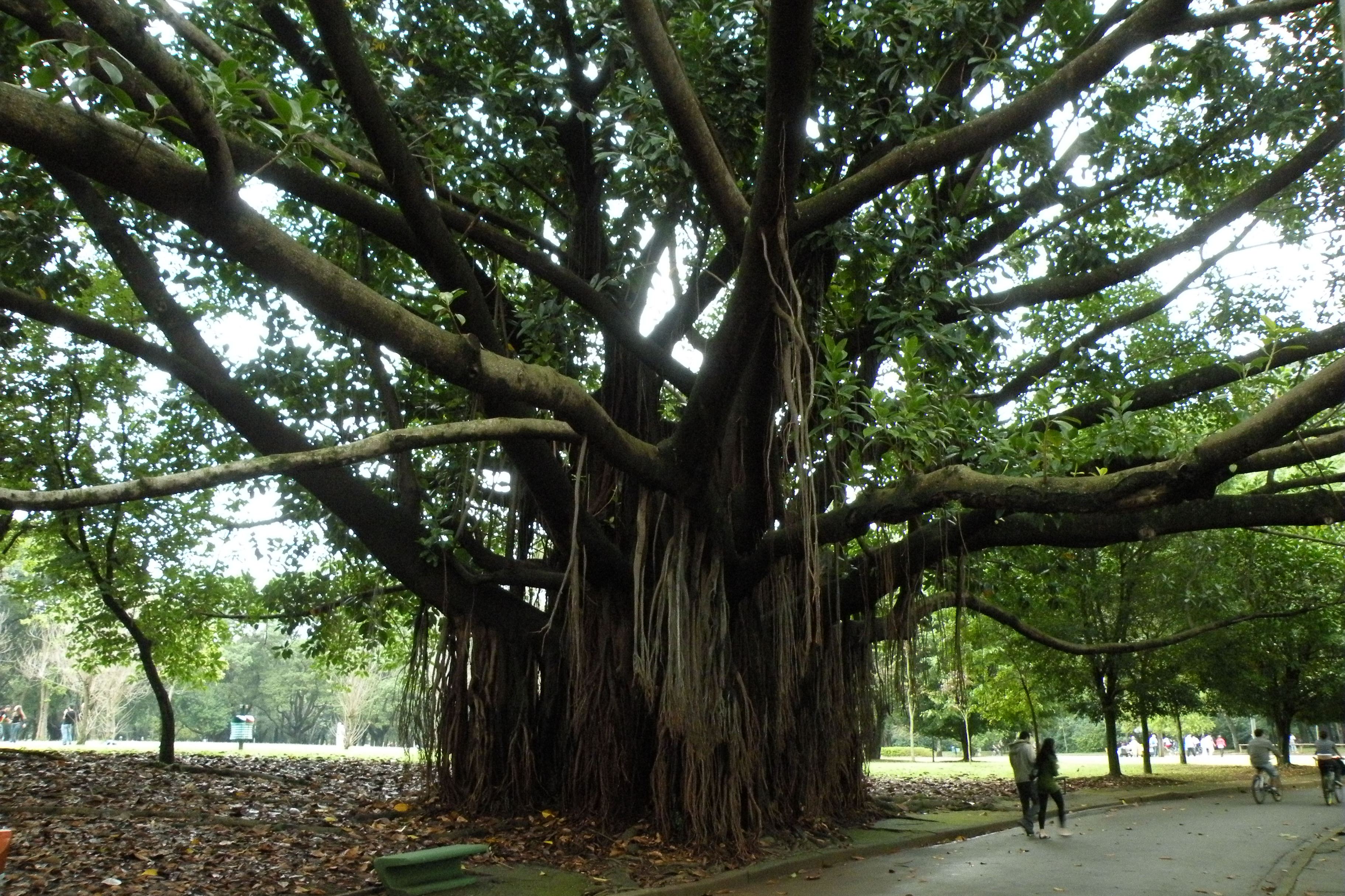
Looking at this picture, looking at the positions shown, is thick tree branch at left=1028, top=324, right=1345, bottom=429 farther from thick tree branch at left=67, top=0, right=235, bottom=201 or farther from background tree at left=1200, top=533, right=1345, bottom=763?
background tree at left=1200, top=533, right=1345, bottom=763

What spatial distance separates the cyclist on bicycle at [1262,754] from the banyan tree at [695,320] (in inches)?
243

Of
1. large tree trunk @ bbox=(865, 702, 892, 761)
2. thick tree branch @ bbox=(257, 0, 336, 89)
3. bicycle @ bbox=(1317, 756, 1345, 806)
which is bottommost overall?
bicycle @ bbox=(1317, 756, 1345, 806)

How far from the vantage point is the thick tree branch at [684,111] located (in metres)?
5.10

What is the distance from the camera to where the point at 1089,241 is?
862 cm

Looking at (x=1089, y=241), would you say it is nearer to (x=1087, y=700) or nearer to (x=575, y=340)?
(x=575, y=340)

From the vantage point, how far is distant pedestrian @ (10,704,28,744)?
30.3 meters

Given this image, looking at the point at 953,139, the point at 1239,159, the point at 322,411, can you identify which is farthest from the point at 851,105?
the point at 322,411

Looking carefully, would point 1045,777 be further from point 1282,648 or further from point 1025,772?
point 1282,648

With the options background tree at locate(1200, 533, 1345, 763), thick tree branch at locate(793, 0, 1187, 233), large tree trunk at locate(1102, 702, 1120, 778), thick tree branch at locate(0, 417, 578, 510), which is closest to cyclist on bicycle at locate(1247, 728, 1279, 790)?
background tree at locate(1200, 533, 1345, 763)

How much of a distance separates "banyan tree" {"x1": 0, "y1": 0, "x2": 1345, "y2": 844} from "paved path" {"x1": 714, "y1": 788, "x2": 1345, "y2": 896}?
108 cm

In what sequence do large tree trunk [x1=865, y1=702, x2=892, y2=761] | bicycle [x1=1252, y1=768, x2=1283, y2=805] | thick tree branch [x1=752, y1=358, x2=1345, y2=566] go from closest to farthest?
thick tree branch [x1=752, y1=358, x2=1345, y2=566] < large tree trunk [x1=865, y1=702, x2=892, y2=761] < bicycle [x1=1252, y1=768, x2=1283, y2=805]

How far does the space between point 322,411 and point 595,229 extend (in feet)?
10.0

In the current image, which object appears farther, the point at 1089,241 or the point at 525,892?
the point at 1089,241

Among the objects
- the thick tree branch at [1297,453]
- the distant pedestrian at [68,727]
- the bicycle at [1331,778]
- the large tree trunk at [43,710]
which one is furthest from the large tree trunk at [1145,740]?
the large tree trunk at [43,710]
